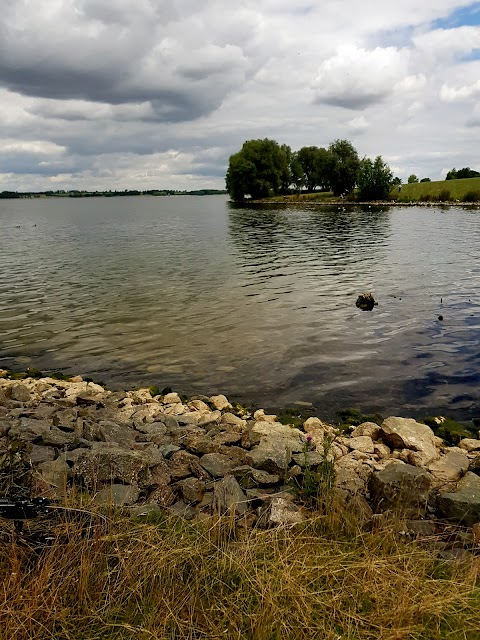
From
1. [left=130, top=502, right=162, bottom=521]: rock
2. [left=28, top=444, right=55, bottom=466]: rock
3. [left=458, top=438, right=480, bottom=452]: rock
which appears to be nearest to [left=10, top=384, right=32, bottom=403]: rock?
[left=28, top=444, right=55, bottom=466]: rock

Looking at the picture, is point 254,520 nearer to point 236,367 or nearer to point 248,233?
point 236,367

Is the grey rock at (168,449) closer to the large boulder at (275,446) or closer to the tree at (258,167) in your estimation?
the large boulder at (275,446)

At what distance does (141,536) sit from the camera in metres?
4.40

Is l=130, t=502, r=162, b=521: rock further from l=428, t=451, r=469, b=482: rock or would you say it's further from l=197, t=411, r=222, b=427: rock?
l=428, t=451, r=469, b=482: rock

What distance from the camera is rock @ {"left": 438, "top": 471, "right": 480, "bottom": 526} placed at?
648cm

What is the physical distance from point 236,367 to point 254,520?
9.73 m

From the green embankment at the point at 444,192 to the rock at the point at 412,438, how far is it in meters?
116

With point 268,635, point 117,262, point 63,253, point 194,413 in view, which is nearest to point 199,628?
point 268,635

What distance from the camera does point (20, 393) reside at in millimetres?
12539

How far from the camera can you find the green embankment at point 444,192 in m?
112

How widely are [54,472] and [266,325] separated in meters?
14.5

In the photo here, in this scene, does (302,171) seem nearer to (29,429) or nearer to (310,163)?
(310,163)

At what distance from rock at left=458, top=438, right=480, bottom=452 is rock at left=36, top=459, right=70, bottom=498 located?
8314 millimetres

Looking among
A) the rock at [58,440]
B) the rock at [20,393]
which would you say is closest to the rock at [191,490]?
the rock at [58,440]
